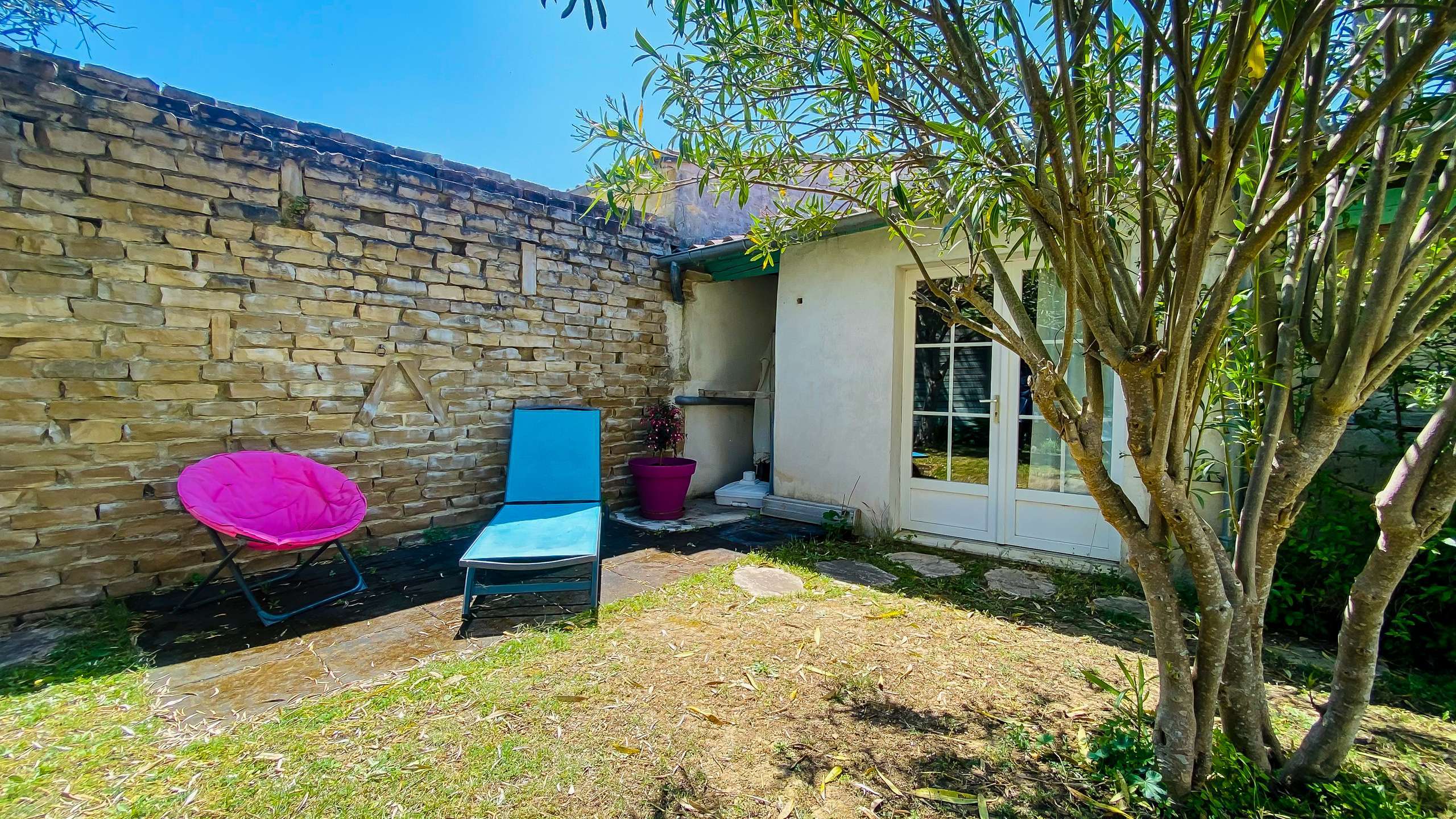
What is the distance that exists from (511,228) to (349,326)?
161 cm

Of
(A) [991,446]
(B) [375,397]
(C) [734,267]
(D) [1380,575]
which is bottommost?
(D) [1380,575]

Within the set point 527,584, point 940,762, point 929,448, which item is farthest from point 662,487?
point 940,762

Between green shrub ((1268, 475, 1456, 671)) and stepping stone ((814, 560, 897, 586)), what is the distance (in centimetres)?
207

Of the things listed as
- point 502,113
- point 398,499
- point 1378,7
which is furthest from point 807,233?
point 502,113

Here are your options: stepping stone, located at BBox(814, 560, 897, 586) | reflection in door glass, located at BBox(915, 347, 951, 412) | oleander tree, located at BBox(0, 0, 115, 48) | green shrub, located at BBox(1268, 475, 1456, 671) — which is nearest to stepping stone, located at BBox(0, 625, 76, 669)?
oleander tree, located at BBox(0, 0, 115, 48)

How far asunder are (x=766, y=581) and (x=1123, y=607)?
215 cm

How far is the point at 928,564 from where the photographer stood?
446 cm

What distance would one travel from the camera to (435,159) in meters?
4.87

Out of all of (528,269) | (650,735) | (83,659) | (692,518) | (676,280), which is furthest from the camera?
(676,280)

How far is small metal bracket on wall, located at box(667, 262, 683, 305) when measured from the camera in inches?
250

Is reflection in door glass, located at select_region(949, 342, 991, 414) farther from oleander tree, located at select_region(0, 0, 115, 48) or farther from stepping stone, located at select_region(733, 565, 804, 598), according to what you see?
oleander tree, located at select_region(0, 0, 115, 48)

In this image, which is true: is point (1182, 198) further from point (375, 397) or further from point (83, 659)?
point (375, 397)

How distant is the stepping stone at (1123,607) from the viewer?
3.42 meters

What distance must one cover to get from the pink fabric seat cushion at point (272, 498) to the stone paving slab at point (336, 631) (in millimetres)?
438
